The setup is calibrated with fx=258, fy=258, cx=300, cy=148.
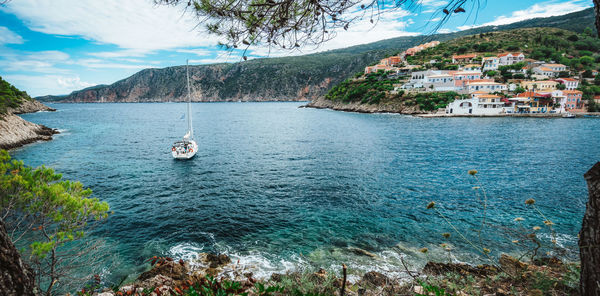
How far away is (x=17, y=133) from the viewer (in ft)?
112

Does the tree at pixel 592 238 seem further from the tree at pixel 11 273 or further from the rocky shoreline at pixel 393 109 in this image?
the rocky shoreline at pixel 393 109

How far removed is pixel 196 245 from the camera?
11.4 metres

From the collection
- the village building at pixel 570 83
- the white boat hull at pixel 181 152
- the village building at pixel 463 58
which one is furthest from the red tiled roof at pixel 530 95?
the white boat hull at pixel 181 152

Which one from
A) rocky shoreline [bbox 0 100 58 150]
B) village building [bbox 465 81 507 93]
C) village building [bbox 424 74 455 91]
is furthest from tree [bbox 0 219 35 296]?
village building [bbox 424 74 455 91]

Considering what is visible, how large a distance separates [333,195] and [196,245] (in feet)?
29.2

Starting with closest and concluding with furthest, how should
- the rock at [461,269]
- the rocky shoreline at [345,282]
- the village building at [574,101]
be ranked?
the rocky shoreline at [345,282], the rock at [461,269], the village building at [574,101]

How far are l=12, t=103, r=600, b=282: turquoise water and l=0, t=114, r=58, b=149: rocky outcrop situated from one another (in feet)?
6.32

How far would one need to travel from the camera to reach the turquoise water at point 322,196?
11.0 meters

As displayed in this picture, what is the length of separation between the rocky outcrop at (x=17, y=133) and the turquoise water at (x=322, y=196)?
75.9 inches

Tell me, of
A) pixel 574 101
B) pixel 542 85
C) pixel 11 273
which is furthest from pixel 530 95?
pixel 11 273

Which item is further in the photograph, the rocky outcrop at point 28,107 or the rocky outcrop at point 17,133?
the rocky outcrop at point 28,107

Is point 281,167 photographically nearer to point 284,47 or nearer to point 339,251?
point 339,251

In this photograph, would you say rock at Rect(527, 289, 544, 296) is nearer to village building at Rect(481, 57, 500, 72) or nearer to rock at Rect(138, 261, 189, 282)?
rock at Rect(138, 261, 189, 282)

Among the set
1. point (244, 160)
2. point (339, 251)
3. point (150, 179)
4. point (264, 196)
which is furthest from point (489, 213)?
point (150, 179)
